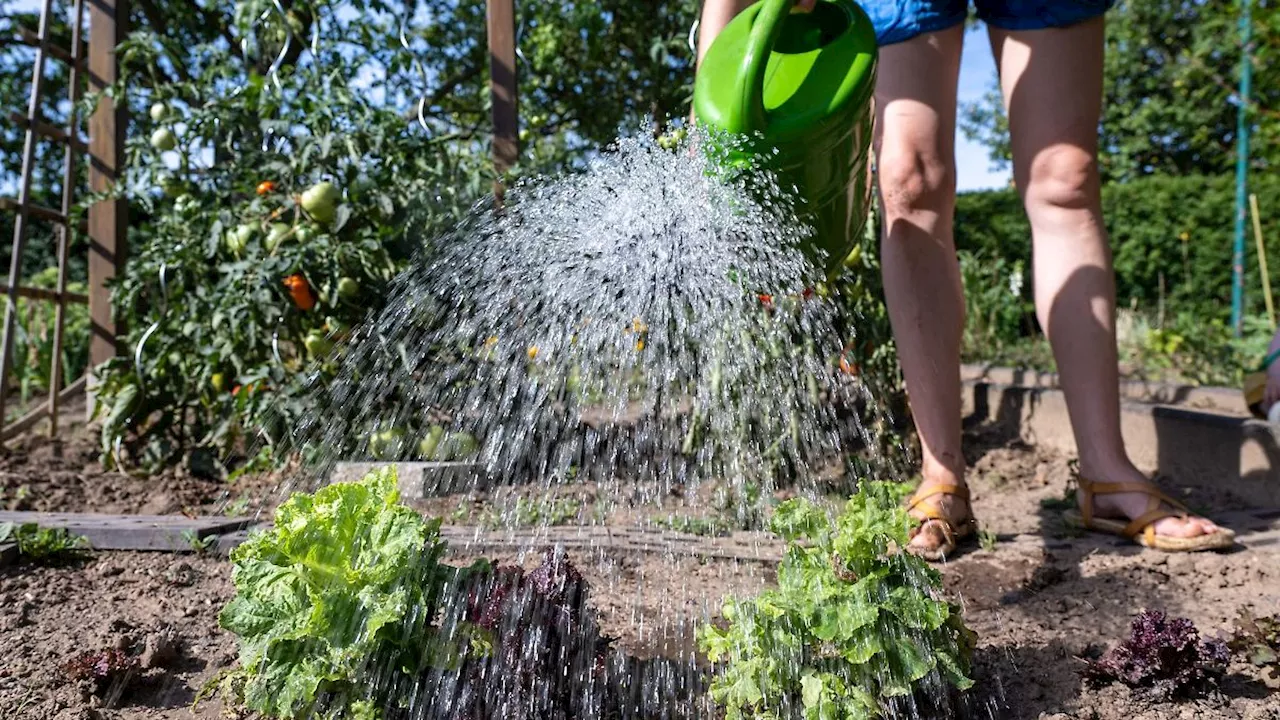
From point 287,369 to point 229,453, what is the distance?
1.16ft

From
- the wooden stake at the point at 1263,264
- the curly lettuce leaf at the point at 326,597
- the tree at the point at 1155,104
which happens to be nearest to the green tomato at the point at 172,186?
the curly lettuce leaf at the point at 326,597

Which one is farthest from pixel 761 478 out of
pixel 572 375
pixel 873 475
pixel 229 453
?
pixel 229 453

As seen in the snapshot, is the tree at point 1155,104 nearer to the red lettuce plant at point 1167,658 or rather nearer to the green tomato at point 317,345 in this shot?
the green tomato at point 317,345

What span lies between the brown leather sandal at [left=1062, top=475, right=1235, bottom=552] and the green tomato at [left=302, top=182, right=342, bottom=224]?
203 centimetres

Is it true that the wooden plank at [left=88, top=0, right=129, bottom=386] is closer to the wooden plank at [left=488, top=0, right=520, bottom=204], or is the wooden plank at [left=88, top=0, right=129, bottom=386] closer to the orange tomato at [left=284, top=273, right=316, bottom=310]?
the orange tomato at [left=284, top=273, right=316, bottom=310]

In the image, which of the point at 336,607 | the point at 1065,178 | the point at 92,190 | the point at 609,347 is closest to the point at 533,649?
the point at 336,607

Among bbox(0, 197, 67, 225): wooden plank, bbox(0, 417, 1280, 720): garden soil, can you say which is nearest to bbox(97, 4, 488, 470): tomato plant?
bbox(0, 197, 67, 225): wooden plank

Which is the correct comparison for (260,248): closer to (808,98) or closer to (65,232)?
(65,232)

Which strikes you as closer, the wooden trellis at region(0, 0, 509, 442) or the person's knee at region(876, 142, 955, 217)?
the person's knee at region(876, 142, 955, 217)

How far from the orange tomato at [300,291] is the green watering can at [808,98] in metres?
1.47

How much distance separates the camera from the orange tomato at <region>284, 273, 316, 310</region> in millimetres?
2568

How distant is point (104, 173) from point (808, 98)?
298 cm

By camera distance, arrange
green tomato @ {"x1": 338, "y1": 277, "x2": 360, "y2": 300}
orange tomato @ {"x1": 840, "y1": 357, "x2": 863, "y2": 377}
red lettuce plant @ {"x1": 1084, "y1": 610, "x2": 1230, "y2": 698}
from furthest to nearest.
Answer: green tomato @ {"x1": 338, "y1": 277, "x2": 360, "y2": 300} < orange tomato @ {"x1": 840, "y1": 357, "x2": 863, "y2": 377} < red lettuce plant @ {"x1": 1084, "y1": 610, "x2": 1230, "y2": 698}

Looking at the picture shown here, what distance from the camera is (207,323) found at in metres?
2.73
